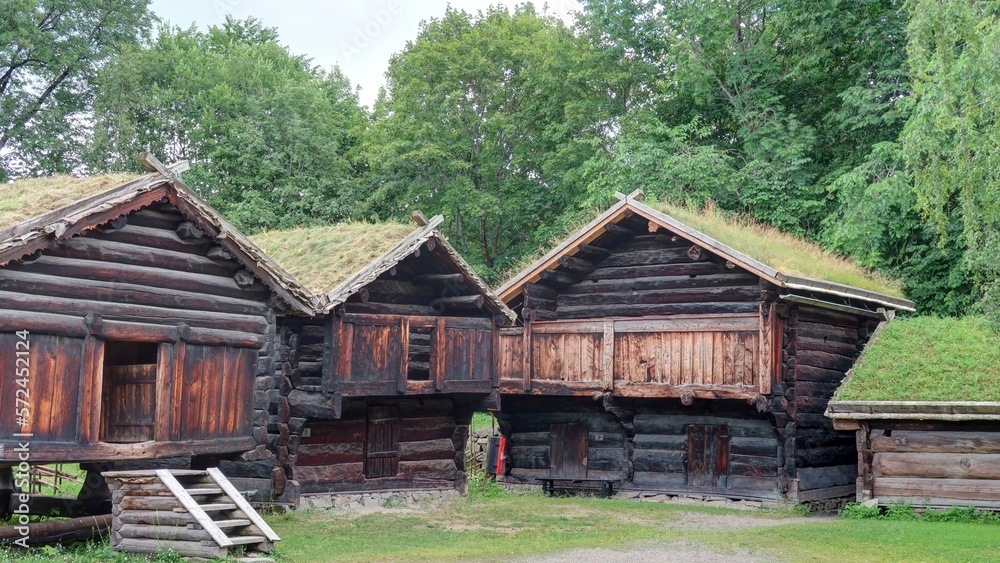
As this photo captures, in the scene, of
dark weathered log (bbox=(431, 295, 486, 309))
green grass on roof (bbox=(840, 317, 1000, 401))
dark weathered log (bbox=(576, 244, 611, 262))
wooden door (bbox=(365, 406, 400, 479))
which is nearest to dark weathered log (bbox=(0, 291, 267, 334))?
wooden door (bbox=(365, 406, 400, 479))

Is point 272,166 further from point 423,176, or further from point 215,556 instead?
point 215,556

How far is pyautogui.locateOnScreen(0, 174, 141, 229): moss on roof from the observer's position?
14.0 m

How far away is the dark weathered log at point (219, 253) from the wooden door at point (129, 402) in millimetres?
2020

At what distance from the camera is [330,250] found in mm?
21875

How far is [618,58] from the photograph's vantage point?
1656 inches

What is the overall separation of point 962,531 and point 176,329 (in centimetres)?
1410

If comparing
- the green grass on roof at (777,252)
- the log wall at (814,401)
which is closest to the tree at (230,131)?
the green grass on roof at (777,252)

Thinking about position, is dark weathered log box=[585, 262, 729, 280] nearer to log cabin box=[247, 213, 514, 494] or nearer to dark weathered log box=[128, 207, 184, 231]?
log cabin box=[247, 213, 514, 494]

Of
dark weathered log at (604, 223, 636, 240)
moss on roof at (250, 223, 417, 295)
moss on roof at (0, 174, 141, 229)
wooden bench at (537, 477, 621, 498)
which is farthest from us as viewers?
wooden bench at (537, 477, 621, 498)

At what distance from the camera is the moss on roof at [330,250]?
66.3 feet

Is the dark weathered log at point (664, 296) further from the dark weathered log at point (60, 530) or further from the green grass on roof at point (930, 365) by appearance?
the dark weathered log at point (60, 530)

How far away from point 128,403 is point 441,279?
775cm

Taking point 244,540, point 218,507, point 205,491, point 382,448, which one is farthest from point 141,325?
point 382,448

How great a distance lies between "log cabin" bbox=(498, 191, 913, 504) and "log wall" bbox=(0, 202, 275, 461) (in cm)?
973
